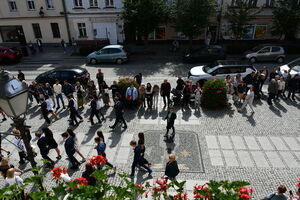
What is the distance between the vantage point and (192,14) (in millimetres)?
20406

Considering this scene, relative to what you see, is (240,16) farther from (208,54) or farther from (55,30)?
(55,30)

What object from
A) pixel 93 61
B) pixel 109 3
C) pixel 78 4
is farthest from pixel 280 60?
pixel 78 4

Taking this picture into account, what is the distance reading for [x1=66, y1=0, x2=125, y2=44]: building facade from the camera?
2558 centimetres

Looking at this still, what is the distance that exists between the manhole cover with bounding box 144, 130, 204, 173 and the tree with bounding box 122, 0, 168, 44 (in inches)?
536

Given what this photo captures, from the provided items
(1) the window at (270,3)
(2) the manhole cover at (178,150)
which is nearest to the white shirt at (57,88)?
(2) the manhole cover at (178,150)

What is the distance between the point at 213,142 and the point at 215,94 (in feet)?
10.7

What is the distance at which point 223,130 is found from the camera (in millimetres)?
10641

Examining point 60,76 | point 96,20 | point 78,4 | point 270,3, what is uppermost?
point 78,4

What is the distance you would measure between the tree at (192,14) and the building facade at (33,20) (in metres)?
13.2

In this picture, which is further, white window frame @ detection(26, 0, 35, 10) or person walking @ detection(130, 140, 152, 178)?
white window frame @ detection(26, 0, 35, 10)

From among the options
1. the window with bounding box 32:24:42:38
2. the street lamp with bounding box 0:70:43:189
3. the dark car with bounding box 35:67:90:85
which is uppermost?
the street lamp with bounding box 0:70:43:189

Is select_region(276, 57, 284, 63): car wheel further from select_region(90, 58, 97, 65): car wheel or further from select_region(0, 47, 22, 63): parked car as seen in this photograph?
select_region(0, 47, 22, 63): parked car

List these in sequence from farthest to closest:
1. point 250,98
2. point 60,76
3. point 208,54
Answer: point 208,54, point 60,76, point 250,98

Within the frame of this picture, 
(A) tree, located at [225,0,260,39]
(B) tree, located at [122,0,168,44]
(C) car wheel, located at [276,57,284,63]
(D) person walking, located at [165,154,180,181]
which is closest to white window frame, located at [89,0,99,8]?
(B) tree, located at [122,0,168,44]
